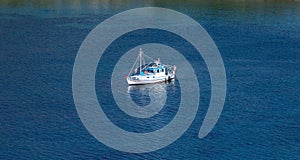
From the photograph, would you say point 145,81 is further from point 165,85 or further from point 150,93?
point 150,93

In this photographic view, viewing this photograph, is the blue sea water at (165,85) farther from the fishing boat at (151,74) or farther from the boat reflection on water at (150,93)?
the fishing boat at (151,74)

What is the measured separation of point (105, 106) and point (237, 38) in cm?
5155

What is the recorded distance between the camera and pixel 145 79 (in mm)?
111750

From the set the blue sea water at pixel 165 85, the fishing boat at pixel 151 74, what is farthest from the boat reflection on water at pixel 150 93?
the fishing boat at pixel 151 74

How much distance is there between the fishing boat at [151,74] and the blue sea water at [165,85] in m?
2.67

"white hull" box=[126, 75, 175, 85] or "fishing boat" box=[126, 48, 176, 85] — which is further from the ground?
"fishing boat" box=[126, 48, 176, 85]

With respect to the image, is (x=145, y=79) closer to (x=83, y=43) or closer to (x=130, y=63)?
(x=130, y=63)

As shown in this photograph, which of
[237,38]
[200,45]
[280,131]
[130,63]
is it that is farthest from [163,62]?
[280,131]

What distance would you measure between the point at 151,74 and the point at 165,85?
3.27m

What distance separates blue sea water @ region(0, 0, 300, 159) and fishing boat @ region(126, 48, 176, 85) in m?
2.67

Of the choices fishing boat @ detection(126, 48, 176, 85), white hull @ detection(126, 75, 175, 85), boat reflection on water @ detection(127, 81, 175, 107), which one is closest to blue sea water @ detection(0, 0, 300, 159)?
boat reflection on water @ detection(127, 81, 175, 107)

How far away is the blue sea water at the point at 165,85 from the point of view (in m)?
82.8

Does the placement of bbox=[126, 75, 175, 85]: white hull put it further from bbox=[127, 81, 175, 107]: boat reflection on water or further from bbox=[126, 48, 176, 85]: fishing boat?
bbox=[127, 81, 175, 107]: boat reflection on water

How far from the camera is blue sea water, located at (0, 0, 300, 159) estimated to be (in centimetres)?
8281
